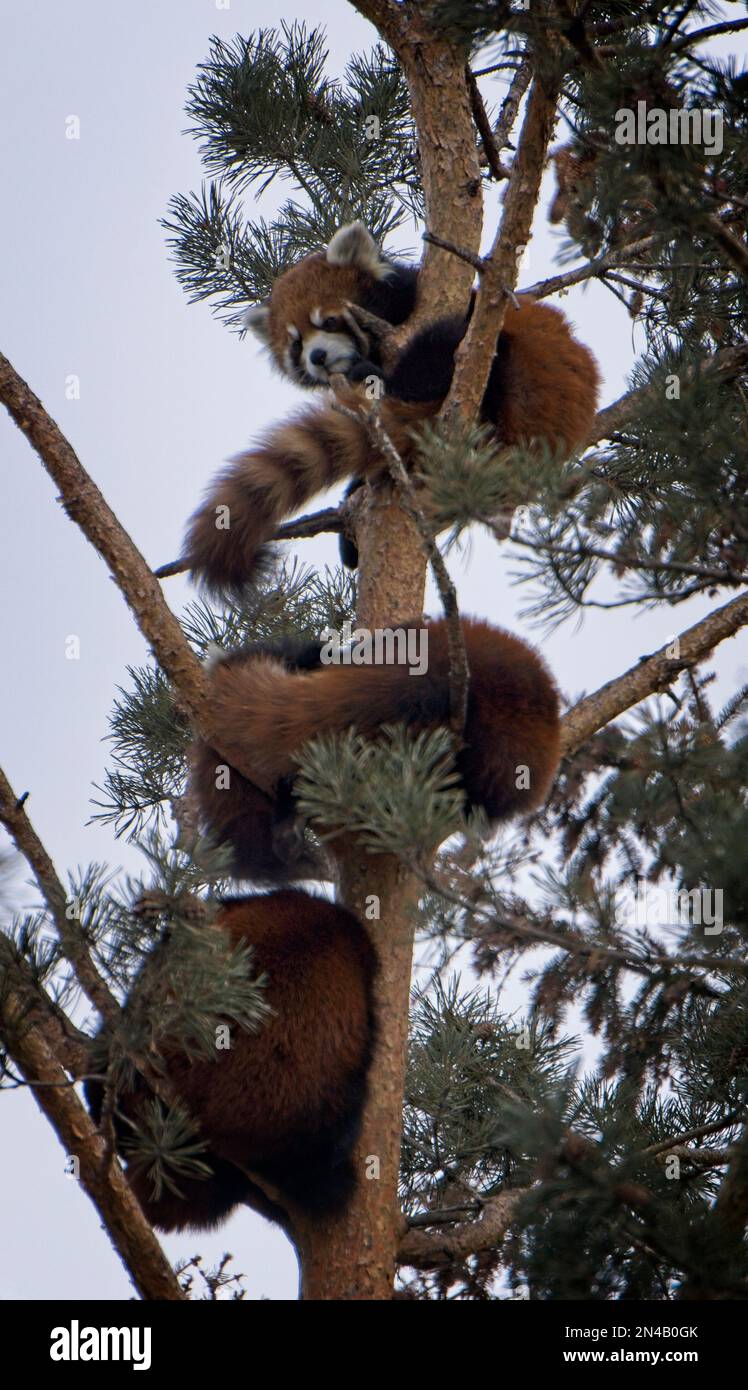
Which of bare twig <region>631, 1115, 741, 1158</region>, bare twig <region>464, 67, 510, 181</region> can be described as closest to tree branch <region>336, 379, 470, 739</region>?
bare twig <region>631, 1115, 741, 1158</region>

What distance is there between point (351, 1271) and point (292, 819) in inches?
40.9

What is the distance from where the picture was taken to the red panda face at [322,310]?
5129 mm

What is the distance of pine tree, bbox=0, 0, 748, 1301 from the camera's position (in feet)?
7.17

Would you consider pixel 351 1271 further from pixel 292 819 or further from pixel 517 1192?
pixel 292 819

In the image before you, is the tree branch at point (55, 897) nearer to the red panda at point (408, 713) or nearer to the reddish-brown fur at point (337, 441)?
the red panda at point (408, 713)

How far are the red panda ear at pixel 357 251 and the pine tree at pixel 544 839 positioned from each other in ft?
2.60

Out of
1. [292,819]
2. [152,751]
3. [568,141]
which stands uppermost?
[568,141]

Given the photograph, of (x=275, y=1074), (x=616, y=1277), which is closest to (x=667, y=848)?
(x=616, y=1277)

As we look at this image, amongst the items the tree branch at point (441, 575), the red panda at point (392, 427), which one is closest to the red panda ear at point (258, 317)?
the red panda at point (392, 427)

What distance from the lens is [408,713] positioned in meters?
2.79

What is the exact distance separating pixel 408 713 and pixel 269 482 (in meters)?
A: 1.15

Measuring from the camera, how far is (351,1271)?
9.28 ft
